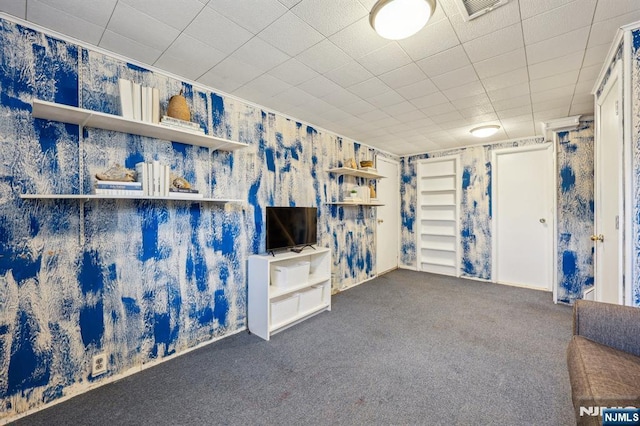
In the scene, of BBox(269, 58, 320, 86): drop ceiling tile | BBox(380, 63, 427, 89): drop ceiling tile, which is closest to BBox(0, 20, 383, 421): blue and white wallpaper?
BBox(269, 58, 320, 86): drop ceiling tile

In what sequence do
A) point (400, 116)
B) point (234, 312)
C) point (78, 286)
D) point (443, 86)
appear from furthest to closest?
point (400, 116) → point (234, 312) → point (443, 86) → point (78, 286)

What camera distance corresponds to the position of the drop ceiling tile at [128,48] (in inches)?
69.4

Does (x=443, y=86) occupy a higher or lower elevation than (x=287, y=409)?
higher

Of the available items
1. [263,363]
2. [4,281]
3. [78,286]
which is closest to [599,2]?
[263,363]

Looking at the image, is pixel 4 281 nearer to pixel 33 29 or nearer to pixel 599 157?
pixel 33 29

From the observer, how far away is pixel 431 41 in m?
1.81

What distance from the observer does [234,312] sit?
8.66 feet

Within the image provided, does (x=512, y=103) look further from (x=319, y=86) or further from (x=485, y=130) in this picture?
(x=319, y=86)

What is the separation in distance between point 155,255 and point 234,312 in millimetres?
951

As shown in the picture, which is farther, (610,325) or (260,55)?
(260,55)

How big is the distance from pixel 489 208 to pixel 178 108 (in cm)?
475

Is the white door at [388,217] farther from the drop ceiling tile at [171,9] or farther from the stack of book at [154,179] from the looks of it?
the drop ceiling tile at [171,9]

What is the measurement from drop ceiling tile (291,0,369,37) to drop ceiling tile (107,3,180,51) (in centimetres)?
86

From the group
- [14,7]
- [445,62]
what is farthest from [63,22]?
[445,62]
